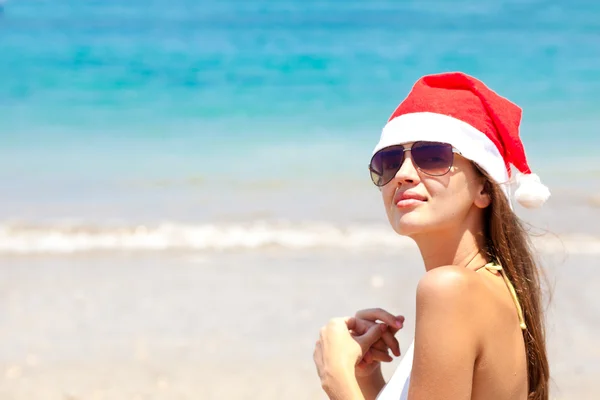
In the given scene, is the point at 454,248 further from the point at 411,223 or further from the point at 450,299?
the point at 450,299

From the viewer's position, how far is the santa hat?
2.12 m

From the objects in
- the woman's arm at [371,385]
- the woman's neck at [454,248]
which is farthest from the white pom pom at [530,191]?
the woman's arm at [371,385]

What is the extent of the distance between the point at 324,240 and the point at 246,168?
3798 millimetres

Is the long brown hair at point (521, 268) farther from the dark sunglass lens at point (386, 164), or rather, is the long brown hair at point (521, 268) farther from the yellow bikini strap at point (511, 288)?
the dark sunglass lens at point (386, 164)

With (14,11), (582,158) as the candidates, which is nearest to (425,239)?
(582,158)

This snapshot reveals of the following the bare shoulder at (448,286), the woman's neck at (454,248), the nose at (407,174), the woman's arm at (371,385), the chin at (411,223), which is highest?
the nose at (407,174)

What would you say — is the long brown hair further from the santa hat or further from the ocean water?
the ocean water

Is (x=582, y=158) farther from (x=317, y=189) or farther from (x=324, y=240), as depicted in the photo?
(x=324, y=240)

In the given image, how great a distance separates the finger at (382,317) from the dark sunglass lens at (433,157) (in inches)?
17.0

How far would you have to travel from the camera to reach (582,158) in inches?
456

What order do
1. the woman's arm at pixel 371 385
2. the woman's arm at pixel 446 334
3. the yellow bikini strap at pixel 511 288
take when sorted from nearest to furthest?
the woman's arm at pixel 446 334 < the yellow bikini strap at pixel 511 288 < the woman's arm at pixel 371 385

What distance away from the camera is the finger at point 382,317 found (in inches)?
87.6

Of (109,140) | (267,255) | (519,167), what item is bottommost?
(519,167)

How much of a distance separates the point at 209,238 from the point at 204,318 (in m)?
2.33
